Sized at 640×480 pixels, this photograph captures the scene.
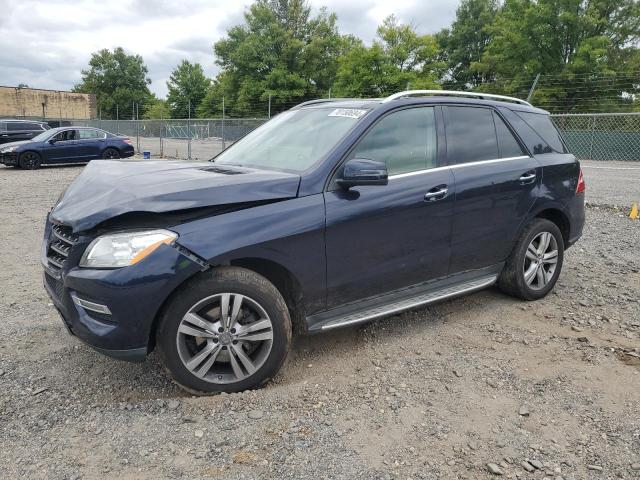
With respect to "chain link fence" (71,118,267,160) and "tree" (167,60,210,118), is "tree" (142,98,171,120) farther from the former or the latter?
"chain link fence" (71,118,267,160)

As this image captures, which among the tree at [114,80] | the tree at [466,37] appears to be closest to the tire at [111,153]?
the tree at [466,37]

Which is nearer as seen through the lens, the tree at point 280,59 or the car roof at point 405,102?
the car roof at point 405,102

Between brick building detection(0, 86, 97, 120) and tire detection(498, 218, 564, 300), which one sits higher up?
brick building detection(0, 86, 97, 120)

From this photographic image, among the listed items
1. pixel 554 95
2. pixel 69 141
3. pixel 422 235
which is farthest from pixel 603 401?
pixel 554 95

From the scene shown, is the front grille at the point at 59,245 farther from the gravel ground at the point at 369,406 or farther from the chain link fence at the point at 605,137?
the chain link fence at the point at 605,137

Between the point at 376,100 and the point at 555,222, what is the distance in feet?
7.37

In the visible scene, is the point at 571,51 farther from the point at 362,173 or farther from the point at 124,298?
the point at 124,298

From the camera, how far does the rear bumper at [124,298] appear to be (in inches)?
102

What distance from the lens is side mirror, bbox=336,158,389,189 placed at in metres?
3.06

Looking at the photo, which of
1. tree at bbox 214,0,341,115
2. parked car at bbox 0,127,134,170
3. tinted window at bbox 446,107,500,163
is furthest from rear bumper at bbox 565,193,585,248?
tree at bbox 214,0,341,115

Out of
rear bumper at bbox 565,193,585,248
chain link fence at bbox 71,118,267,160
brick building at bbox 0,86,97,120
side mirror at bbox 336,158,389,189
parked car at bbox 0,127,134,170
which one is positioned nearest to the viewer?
side mirror at bbox 336,158,389,189

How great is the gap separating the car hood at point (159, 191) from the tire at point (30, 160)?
53.0 ft

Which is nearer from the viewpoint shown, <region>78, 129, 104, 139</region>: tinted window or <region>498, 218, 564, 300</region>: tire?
<region>498, 218, 564, 300</region>: tire

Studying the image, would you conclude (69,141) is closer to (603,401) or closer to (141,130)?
(141,130)
